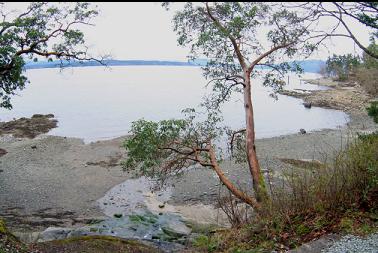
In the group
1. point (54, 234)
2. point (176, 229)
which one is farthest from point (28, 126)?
point (176, 229)

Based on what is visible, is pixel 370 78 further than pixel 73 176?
Yes

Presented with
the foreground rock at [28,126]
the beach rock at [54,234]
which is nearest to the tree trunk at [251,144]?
the beach rock at [54,234]

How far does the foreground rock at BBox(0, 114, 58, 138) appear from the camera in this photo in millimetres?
33972

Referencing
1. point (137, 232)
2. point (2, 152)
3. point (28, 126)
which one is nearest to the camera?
point (137, 232)

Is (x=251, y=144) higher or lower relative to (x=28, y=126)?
higher

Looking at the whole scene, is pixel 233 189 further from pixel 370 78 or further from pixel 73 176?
pixel 370 78

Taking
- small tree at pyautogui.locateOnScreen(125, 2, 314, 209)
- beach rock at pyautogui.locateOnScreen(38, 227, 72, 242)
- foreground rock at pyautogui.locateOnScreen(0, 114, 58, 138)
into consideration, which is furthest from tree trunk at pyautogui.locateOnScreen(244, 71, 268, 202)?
foreground rock at pyautogui.locateOnScreen(0, 114, 58, 138)

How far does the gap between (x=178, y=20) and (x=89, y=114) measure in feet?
132

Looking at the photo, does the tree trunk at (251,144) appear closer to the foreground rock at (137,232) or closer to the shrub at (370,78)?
the foreground rock at (137,232)

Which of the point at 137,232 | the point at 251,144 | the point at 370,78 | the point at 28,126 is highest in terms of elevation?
the point at 370,78

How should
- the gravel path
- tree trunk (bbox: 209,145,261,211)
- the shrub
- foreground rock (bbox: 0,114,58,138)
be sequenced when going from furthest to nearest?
the shrub → foreground rock (bbox: 0,114,58,138) → tree trunk (bbox: 209,145,261,211) → the gravel path

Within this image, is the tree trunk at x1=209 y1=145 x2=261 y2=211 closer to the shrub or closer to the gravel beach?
the gravel beach

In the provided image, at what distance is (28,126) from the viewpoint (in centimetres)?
3706

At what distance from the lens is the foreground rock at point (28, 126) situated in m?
34.0
